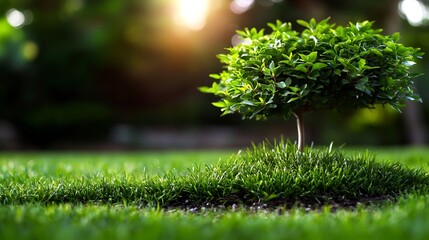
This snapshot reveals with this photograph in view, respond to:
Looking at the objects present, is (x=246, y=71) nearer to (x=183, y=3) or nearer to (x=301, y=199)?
(x=301, y=199)

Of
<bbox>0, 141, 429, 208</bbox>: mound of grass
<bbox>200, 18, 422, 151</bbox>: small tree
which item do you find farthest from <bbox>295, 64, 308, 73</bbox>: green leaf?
<bbox>0, 141, 429, 208</bbox>: mound of grass

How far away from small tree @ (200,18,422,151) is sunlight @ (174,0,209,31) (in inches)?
605

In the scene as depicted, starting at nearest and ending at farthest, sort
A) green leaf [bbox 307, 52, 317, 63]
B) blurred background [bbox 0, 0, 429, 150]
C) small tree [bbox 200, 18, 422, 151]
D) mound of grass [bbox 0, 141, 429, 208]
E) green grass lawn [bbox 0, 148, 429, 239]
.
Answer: green grass lawn [bbox 0, 148, 429, 239] → mound of grass [bbox 0, 141, 429, 208] → green leaf [bbox 307, 52, 317, 63] → small tree [bbox 200, 18, 422, 151] → blurred background [bbox 0, 0, 429, 150]

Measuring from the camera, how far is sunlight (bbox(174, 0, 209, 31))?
20359 mm

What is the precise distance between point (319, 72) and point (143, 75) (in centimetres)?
1799

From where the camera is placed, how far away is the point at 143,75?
73.5 feet

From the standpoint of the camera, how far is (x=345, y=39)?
16.5ft

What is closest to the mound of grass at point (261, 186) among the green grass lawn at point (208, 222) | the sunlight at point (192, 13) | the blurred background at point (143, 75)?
the green grass lawn at point (208, 222)

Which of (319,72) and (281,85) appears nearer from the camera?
(281,85)

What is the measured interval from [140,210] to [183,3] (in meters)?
16.8

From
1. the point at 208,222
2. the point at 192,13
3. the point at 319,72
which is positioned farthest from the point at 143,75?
the point at 208,222

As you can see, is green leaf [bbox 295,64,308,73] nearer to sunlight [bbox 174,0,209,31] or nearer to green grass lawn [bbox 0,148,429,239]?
green grass lawn [bbox 0,148,429,239]

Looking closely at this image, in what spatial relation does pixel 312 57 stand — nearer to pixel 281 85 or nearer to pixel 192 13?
pixel 281 85

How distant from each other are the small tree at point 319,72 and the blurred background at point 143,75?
14620 millimetres
